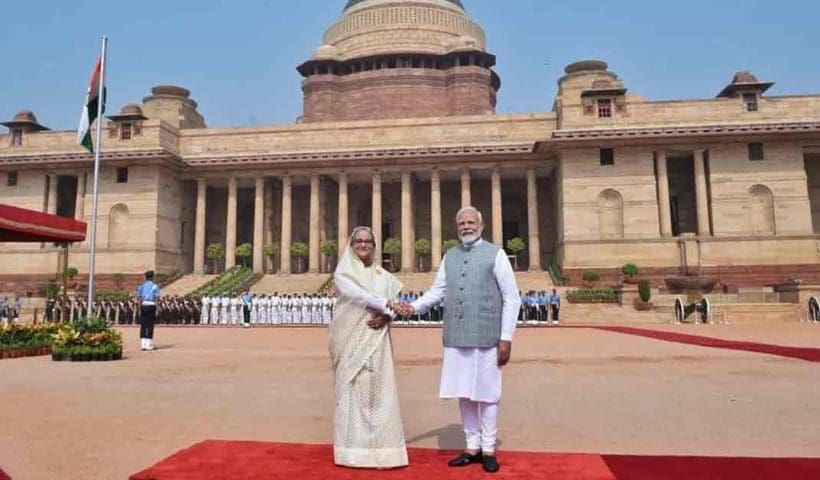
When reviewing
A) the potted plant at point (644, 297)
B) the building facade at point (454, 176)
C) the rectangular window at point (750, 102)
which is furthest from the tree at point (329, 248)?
the rectangular window at point (750, 102)

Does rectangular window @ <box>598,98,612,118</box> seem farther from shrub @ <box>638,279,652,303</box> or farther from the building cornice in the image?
shrub @ <box>638,279,652,303</box>

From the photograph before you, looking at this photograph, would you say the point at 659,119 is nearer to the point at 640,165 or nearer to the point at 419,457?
the point at 640,165

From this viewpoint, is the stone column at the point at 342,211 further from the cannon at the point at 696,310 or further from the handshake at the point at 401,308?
the handshake at the point at 401,308

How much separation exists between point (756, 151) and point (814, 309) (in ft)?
42.5

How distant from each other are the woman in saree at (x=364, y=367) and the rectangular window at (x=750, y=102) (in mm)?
36617

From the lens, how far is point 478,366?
4.94m

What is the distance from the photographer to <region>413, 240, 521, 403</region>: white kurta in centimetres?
488

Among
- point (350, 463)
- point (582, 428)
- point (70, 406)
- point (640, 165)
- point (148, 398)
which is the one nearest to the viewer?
point (350, 463)

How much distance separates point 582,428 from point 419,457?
75.1 inches

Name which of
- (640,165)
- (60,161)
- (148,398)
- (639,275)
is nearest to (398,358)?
(148,398)

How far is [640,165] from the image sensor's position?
35.3 m

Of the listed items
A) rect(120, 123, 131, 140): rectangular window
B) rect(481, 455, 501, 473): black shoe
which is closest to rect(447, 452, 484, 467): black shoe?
rect(481, 455, 501, 473): black shoe

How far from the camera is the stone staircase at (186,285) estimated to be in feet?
117

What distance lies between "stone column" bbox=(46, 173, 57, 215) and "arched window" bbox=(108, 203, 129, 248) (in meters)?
3.91
